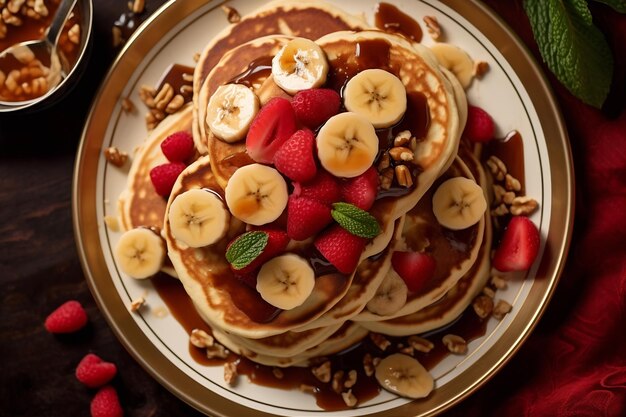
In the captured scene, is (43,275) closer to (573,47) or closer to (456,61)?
(456,61)

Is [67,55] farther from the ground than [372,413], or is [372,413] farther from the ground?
[67,55]

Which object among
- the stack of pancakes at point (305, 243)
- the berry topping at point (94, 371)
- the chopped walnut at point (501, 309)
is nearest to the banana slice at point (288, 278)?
the stack of pancakes at point (305, 243)

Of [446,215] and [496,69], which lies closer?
[446,215]

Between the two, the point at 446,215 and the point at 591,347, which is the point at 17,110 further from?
the point at 591,347

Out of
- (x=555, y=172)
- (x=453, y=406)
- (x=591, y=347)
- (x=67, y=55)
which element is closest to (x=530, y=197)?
(x=555, y=172)

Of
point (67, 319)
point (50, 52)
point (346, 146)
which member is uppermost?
point (346, 146)

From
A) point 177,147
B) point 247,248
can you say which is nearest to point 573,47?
point 247,248
